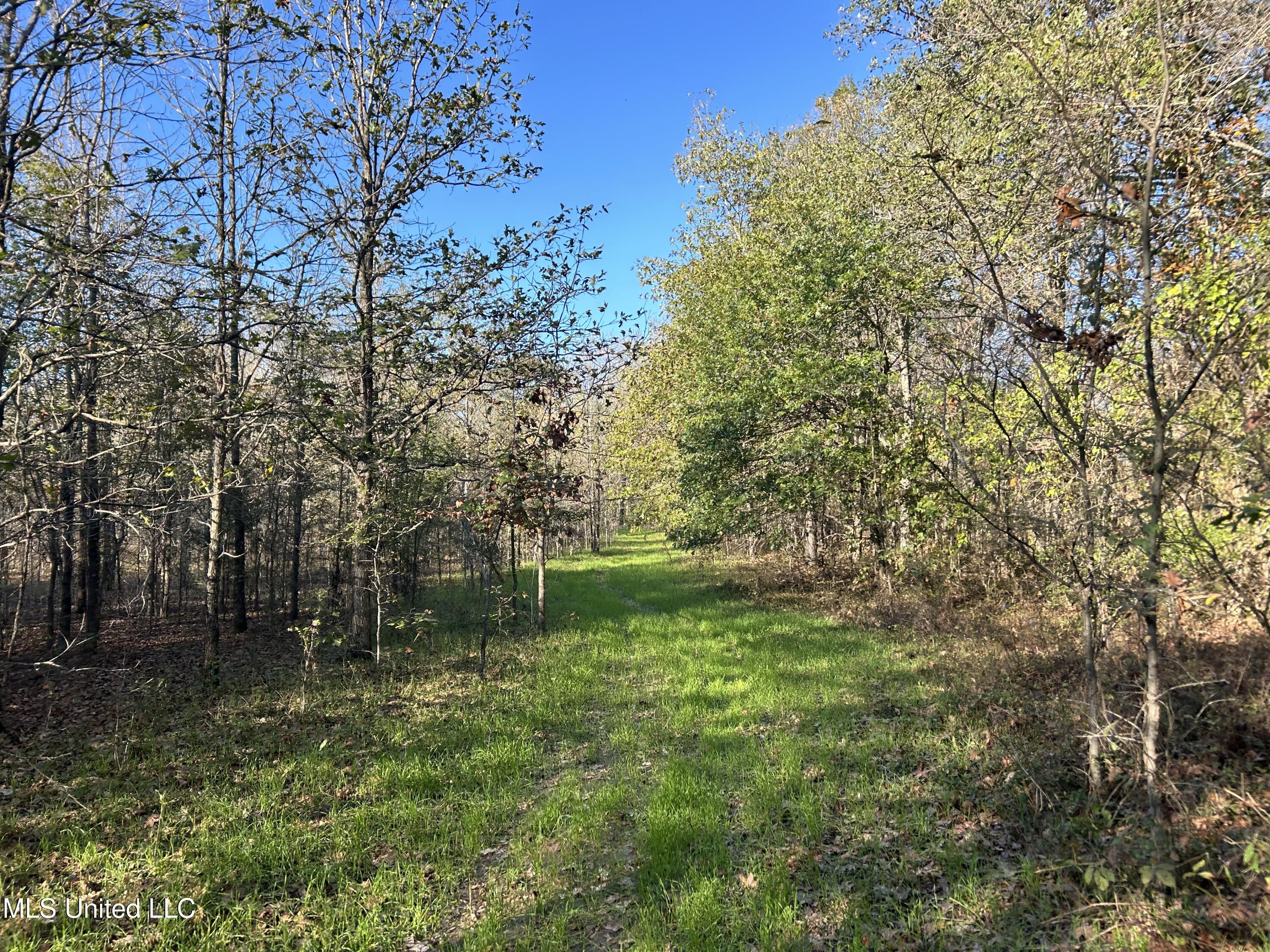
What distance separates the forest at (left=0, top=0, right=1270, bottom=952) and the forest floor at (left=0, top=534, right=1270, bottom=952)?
0.04 m

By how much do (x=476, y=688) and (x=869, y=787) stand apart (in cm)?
590

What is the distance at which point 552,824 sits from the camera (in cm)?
484

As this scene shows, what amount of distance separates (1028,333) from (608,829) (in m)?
4.74

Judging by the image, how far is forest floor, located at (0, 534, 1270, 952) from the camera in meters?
3.54

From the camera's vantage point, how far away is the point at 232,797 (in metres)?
5.36

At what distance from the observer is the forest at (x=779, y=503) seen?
11.8 feet

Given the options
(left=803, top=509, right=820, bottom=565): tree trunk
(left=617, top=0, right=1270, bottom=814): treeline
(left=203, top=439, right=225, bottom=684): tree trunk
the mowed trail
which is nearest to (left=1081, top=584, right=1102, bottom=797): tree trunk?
(left=617, top=0, right=1270, bottom=814): treeline

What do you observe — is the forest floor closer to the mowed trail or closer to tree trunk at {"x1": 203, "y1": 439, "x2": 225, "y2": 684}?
the mowed trail

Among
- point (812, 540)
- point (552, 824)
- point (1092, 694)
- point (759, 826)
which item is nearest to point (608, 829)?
point (552, 824)

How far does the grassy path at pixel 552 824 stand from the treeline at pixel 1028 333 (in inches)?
61.2

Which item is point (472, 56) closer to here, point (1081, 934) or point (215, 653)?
point (215, 653)

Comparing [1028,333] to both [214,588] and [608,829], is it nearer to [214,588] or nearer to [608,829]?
[608,829]

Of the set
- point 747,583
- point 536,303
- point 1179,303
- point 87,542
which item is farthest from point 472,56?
point 747,583

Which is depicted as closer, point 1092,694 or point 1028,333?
point 1028,333
